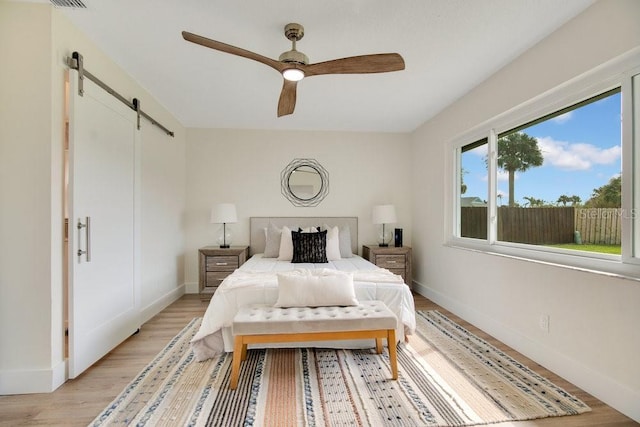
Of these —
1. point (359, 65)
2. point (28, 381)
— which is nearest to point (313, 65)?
point (359, 65)

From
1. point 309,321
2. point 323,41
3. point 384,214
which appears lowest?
point 309,321

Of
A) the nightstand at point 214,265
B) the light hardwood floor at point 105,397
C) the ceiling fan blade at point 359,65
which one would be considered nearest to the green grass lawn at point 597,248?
the light hardwood floor at point 105,397

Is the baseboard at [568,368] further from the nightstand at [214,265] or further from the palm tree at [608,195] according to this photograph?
the nightstand at [214,265]

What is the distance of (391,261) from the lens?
4.25 m

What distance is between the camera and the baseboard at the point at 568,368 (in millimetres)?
1722

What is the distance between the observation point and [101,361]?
2.37 m

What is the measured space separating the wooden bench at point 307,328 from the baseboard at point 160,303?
175 centimetres

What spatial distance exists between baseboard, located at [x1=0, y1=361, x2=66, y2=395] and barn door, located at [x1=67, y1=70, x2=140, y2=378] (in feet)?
0.49

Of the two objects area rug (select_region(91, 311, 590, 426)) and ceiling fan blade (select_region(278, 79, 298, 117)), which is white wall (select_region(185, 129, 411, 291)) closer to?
ceiling fan blade (select_region(278, 79, 298, 117))

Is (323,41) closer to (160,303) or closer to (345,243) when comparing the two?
(345,243)

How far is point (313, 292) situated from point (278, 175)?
2.66 m

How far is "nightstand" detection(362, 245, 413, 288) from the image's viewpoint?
13.8ft

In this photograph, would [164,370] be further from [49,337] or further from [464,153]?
[464,153]

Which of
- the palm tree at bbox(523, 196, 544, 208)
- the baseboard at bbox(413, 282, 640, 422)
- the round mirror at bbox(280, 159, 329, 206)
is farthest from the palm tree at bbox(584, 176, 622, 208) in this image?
the round mirror at bbox(280, 159, 329, 206)
